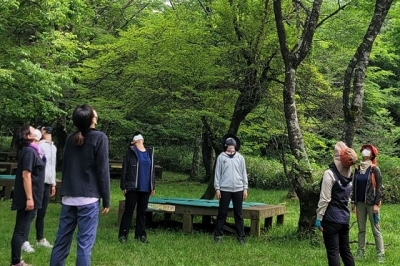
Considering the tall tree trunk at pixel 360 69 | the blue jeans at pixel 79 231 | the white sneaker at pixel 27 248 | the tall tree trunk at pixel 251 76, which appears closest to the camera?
the blue jeans at pixel 79 231

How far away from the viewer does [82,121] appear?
4.32 metres

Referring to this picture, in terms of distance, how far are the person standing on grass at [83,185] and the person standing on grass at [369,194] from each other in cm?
378

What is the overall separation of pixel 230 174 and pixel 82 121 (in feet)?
12.0

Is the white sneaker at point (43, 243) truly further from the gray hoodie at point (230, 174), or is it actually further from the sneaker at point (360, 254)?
the sneaker at point (360, 254)

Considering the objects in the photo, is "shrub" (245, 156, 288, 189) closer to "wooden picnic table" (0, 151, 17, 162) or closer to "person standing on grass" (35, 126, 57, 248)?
"wooden picnic table" (0, 151, 17, 162)

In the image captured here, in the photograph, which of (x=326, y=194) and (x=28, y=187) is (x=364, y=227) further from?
(x=28, y=187)

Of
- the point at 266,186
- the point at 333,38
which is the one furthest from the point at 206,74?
the point at 266,186

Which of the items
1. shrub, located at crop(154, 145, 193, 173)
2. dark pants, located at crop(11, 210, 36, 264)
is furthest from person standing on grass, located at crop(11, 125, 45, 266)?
shrub, located at crop(154, 145, 193, 173)

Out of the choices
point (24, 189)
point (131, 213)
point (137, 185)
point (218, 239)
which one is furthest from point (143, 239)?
point (24, 189)

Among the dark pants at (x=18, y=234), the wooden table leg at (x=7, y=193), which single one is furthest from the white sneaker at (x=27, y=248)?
the wooden table leg at (x=7, y=193)

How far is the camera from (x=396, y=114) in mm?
25016

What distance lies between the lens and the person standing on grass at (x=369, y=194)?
249 inches

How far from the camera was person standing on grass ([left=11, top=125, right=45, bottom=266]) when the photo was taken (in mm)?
5180

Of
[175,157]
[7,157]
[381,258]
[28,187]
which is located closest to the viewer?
[28,187]
